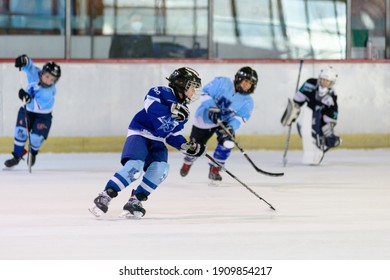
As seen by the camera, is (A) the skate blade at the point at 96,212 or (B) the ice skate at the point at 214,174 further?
(B) the ice skate at the point at 214,174

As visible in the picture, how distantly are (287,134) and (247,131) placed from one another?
422 millimetres

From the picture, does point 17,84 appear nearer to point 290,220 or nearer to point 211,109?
point 211,109

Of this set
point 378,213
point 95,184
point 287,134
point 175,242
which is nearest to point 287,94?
point 287,134

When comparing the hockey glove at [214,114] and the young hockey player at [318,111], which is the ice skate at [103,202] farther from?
the young hockey player at [318,111]

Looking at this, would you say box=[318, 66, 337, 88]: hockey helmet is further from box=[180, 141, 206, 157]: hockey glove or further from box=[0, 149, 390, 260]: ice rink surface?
box=[180, 141, 206, 157]: hockey glove

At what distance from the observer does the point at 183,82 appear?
8.24 m

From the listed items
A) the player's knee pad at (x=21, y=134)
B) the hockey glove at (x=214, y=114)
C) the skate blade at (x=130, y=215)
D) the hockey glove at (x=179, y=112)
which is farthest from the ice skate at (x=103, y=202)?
the player's knee pad at (x=21, y=134)

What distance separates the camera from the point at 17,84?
1342 cm

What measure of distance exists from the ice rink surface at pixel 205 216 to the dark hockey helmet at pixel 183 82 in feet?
2.40

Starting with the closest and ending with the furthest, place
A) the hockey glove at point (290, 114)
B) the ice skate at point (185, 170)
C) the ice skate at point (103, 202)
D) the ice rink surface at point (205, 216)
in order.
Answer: the ice rink surface at point (205, 216) → the ice skate at point (103, 202) → the ice skate at point (185, 170) → the hockey glove at point (290, 114)

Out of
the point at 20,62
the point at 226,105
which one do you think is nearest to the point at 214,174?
the point at 226,105

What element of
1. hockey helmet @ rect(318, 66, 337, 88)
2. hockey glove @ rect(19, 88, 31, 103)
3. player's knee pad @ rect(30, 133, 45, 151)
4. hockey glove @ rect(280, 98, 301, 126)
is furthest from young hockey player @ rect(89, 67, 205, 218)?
hockey helmet @ rect(318, 66, 337, 88)

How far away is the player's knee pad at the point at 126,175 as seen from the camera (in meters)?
8.18

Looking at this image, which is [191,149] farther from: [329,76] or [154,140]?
[329,76]
